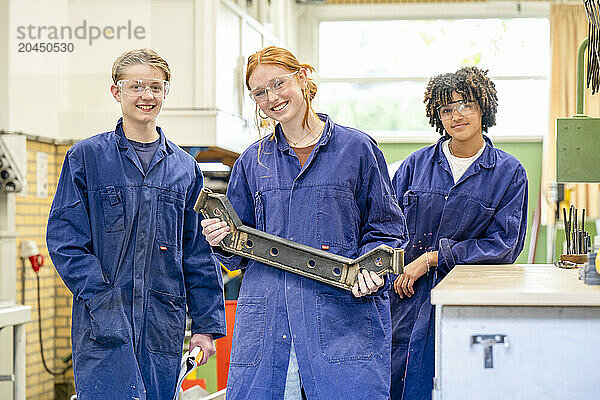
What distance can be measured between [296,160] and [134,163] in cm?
66

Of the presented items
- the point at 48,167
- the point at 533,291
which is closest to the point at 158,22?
Result: the point at 48,167

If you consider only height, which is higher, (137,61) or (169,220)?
(137,61)

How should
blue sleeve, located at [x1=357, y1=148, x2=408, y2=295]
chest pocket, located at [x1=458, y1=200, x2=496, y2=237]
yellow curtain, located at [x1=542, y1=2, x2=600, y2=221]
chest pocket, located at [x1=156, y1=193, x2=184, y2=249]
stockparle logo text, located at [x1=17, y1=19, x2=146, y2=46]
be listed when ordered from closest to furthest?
blue sleeve, located at [x1=357, y1=148, x2=408, y2=295]
chest pocket, located at [x1=156, y1=193, x2=184, y2=249]
chest pocket, located at [x1=458, y1=200, x2=496, y2=237]
stockparle logo text, located at [x1=17, y1=19, x2=146, y2=46]
yellow curtain, located at [x1=542, y1=2, x2=600, y2=221]

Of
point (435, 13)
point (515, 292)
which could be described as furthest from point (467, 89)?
point (435, 13)

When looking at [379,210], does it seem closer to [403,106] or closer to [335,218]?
Answer: [335,218]

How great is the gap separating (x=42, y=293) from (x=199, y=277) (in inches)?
133

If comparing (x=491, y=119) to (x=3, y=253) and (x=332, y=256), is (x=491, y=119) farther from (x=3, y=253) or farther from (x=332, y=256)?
(x=3, y=253)

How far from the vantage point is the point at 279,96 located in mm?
2582

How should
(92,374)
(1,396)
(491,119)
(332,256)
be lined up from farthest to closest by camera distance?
(1,396) < (491,119) < (92,374) < (332,256)

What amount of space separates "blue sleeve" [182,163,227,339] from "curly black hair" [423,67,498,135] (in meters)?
1.18

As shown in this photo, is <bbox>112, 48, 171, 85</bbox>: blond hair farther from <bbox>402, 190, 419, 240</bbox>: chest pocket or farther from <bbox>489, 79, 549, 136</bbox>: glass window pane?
<bbox>489, 79, 549, 136</bbox>: glass window pane

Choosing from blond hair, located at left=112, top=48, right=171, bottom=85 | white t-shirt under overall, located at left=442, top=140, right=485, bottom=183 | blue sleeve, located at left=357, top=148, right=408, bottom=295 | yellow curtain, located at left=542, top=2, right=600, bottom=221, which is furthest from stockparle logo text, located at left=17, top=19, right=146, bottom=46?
yellow curtain, located at left=542, top=2, right=600, bottom=221

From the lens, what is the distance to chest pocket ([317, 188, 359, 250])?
2545 millimetres

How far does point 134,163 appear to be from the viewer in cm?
295
